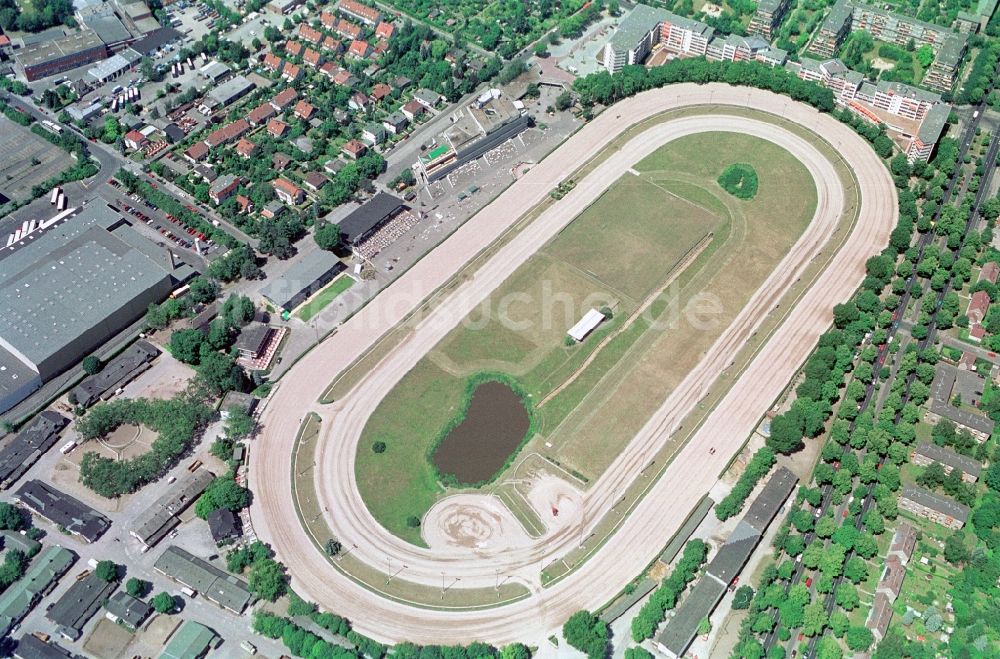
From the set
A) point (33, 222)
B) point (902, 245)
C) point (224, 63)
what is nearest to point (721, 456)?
point (902, 245)

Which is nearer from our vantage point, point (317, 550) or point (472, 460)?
point (317, 550)

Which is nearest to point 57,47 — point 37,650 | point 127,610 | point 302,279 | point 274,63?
point 274,63

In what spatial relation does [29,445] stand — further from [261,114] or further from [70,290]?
[261,114]

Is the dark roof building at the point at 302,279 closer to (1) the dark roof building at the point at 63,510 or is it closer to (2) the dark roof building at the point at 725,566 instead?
(1) the dark roof building at the point at 63,510

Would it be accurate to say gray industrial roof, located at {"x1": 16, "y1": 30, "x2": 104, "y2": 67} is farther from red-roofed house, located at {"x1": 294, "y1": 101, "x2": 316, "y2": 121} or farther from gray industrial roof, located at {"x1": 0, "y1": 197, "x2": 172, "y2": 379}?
gray industrial roof, located at {"x1": 0, "y1": 197, "x2": 172, "y2": 379}

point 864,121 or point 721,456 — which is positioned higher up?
point 864,121

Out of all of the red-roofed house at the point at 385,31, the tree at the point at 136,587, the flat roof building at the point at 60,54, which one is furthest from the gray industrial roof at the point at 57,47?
the tree at the point at 136,587

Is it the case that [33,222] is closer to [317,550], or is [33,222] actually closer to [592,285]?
[317,550]
